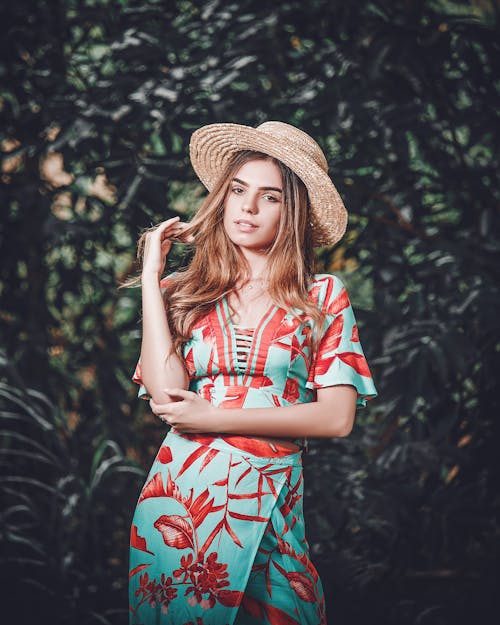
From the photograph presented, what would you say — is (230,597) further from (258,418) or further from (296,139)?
(296,139)

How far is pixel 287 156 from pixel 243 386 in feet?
1.52

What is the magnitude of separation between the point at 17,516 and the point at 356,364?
2351 millimetres

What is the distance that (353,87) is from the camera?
120 inches

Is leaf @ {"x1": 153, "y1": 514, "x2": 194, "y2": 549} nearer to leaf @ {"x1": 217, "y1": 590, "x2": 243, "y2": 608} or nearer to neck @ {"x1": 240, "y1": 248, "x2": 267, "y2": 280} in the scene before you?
leaf @ {"x1": 217, "y1": 590, "x2": 243, "y2": 608}

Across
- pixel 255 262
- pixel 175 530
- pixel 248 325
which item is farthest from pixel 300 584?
pixel 255 262

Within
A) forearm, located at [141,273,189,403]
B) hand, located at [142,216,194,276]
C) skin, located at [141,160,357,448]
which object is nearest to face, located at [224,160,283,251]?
skin, located at [141,160,357,448]

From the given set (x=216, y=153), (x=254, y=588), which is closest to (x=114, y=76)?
(x=216, y=153)

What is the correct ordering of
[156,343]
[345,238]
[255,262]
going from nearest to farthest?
[156,343] < [255,262] < [345,238]

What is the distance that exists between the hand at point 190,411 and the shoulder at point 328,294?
0.31 m

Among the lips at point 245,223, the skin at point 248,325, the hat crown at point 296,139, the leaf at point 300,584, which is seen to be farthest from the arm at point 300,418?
the hat crown at point 296,139

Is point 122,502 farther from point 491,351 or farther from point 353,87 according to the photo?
point 353,87

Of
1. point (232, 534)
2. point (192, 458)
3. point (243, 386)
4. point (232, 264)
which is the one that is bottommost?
point (232, 534)

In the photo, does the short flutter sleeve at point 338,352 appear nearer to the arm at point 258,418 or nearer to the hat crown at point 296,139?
the arm at point 258,418

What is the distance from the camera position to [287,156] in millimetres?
1601
